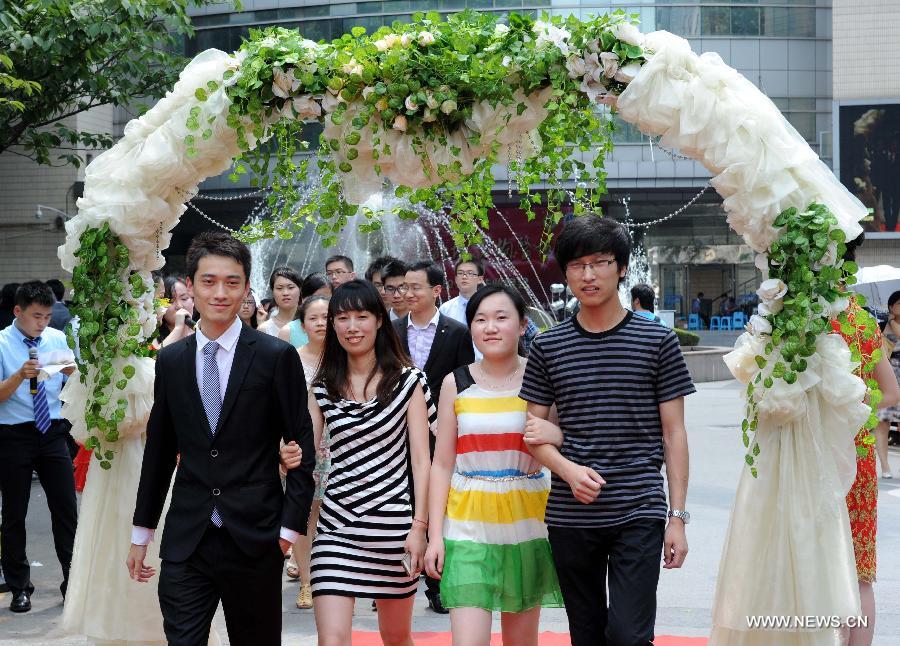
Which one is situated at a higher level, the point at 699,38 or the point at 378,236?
the point at 699,38

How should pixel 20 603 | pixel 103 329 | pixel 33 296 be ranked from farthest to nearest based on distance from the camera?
1. pixel 33 296
2. pixel 20 603
3. pixel 103 329

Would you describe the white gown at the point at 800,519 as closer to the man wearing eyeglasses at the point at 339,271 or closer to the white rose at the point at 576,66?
the white rose at the point at 576,66

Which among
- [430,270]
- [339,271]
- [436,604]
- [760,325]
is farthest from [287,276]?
[760,325]

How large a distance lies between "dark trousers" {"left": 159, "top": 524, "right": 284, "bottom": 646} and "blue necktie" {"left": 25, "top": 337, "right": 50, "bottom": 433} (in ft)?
10.6

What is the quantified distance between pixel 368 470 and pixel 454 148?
1.49 metres

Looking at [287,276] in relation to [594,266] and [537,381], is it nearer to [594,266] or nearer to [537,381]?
[537,381]

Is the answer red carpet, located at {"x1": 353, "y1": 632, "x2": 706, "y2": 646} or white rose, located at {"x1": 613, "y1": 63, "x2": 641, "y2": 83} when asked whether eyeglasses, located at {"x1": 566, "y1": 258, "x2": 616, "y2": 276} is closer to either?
white rose, located at {"x1": 613, "y1": 63, "x2": 641, "y2": 83}

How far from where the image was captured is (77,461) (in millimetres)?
7680

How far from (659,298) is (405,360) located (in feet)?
108

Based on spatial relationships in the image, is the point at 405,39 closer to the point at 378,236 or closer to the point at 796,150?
the point at 796,150

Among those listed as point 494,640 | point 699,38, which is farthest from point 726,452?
point 699,38

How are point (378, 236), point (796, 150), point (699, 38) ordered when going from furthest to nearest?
point (699, 38), point (378, 236), point (796, 150)

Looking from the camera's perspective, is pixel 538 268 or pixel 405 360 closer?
pixel 405 360

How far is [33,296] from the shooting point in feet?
23.5
